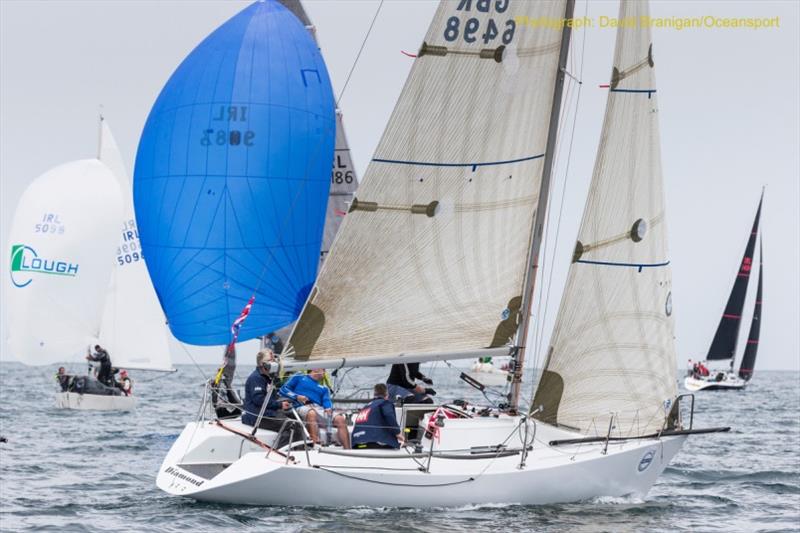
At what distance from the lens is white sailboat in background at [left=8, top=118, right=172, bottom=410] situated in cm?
3769

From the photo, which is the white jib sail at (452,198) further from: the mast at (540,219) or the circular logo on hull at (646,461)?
the circular logo on hull at (646,461)

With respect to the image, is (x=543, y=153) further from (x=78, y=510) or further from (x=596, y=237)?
(x=78, y=510)

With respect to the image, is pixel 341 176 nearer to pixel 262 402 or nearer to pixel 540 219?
pixel 540 219

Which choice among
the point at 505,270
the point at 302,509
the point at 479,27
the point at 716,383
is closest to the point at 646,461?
the point at 505,270

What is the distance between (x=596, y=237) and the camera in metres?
16.0

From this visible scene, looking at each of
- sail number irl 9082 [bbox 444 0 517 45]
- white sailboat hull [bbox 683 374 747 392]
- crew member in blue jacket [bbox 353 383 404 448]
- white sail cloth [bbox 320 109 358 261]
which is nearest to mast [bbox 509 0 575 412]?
sail number irl 9082 [bbox 444 0 517 45]

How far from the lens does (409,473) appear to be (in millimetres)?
13969

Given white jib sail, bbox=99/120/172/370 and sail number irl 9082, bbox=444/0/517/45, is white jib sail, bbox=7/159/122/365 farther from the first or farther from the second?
sail number irl 9082, bbox=444/0/517/45

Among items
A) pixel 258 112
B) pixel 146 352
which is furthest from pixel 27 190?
pixel 258 112

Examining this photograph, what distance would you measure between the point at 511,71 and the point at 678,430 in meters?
4.93

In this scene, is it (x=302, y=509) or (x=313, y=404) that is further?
(x=313, y=404)

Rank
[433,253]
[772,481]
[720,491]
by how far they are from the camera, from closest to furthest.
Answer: [433,253], [720,491], [772,481]

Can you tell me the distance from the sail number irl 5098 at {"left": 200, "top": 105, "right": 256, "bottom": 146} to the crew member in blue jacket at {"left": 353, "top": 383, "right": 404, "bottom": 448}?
7874 mm

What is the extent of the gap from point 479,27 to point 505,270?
2.97 metres
